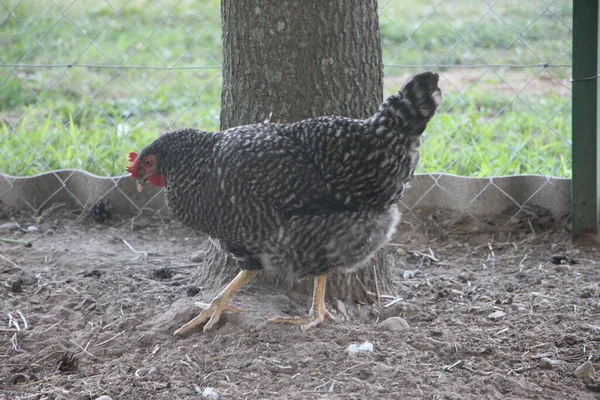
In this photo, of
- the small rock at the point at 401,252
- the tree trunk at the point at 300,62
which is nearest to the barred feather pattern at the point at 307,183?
the tree trunk at the point at 300,62

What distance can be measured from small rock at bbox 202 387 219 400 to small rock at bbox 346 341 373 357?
614mm

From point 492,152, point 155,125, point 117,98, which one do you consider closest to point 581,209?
point 492,152

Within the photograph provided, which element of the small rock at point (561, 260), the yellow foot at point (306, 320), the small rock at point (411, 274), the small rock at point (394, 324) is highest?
the yellow foot at point (306, 320)

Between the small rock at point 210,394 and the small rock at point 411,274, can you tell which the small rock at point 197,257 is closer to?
the small rock at point 411,274

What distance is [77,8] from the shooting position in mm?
9289

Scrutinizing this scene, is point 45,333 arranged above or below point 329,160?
below

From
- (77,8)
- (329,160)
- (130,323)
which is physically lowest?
(130,323)

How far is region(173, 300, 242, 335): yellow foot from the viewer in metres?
3.46

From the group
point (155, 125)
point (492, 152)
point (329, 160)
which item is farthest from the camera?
point (155, 125)

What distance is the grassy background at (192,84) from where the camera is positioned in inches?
219

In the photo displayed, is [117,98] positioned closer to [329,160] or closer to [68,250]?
[68,250]

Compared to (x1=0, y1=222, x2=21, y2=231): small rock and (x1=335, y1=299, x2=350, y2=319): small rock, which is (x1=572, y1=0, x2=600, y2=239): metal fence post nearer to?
(x1=335, y1=299, x2=350, y2=319): small rock

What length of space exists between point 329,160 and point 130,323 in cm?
128

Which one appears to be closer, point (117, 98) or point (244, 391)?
point (244, 391)
